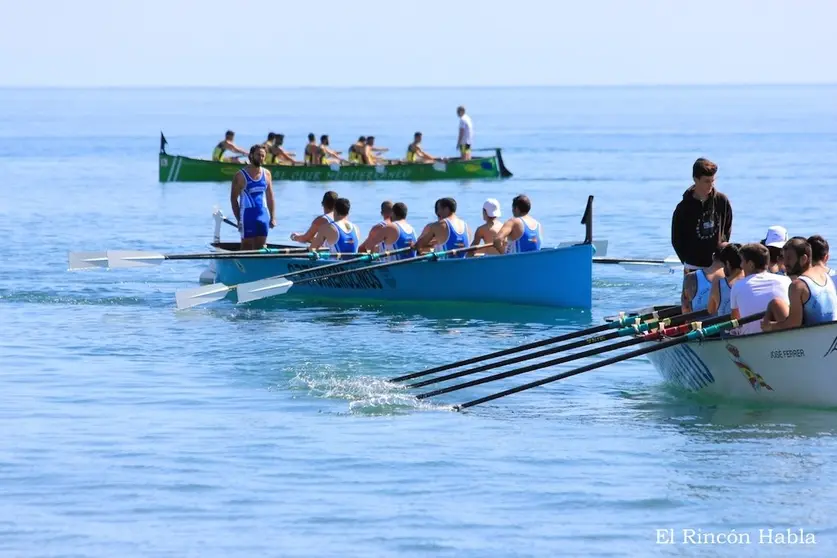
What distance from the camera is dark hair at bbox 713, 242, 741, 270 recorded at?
38.3 feet

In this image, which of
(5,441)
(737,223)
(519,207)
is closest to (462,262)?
(519,207)

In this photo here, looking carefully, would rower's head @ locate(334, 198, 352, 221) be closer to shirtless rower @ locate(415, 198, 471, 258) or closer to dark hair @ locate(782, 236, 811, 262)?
shirtless rower @ locate(415, 198, 471, 258)

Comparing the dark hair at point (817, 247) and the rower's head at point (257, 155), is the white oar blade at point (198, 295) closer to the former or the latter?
the rower's head at point (257, 155)

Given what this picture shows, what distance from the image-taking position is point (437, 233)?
18.2 m

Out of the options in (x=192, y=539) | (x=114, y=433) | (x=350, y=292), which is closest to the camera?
(x=192, y=539)

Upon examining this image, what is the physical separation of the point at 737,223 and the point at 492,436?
21.4 meters

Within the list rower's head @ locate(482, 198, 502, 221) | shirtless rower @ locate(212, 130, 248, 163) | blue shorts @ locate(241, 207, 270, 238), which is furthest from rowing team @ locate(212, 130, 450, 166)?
rower's head @ locate(482, 198, 502, 221)

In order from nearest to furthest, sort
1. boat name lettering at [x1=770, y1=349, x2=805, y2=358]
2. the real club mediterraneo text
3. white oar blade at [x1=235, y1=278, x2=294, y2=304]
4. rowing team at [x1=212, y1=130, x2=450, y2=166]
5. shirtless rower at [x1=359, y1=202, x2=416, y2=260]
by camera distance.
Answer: the real club mediterraneo text
boat name lettering at [x1=770, y1=349, x2=805, y2=358]
white oar blade at [x1=235, y1=278, x2=294, y2=304]
shirtless rower at [x1=359, y1=202, x2=416, y2=260]
rowing team at [x1=212, y1=130, x2=450, y2=166]

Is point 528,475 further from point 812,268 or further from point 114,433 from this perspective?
point 114,433

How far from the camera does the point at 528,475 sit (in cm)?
1064

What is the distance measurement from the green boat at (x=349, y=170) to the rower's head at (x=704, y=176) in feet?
94.0

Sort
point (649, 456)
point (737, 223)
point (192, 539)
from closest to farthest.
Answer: point (192, 539) → point (649, 456) → point (737, 223)

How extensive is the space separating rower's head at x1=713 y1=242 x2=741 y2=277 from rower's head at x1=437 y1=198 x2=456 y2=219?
20.8ft

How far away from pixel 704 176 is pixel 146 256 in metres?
9.46
